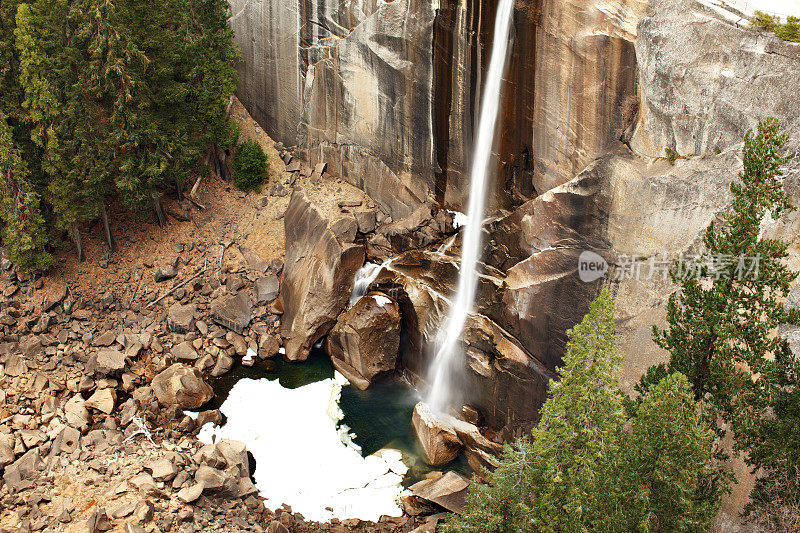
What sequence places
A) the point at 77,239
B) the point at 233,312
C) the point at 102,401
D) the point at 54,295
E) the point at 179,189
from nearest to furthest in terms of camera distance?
the point at 102,401 < the point at 54,295 < the point at 77,239 < the point at 233,312 < the point at 179,189

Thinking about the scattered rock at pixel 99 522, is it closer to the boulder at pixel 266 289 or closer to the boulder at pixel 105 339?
the boulder at pixel 105 339

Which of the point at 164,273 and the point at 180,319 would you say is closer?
the point at 180,319

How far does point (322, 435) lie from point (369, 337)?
4.48 m

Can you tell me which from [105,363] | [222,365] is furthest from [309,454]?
[105,363]

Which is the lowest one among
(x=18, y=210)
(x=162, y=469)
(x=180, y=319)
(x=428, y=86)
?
(x=162, y=469)

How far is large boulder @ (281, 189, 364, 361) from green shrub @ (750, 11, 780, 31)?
17026 mm

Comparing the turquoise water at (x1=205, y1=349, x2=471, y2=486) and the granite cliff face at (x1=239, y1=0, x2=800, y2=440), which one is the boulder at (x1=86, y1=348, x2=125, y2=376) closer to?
the turquoise water at (x1=205, y1=349, x2=471, y2=486)

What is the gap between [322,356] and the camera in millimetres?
29781

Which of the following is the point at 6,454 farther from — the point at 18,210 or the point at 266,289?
the point at 266,289

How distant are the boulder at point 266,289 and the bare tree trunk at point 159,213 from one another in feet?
18.7

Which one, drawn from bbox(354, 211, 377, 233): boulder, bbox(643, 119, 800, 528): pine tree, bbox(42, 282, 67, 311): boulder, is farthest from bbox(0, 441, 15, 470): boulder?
bbox(643, 119, 800, 528): pine tree

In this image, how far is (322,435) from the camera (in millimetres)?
25094

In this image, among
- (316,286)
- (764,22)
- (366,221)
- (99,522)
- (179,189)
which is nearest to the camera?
(764,22)

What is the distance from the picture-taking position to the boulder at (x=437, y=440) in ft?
78.9
